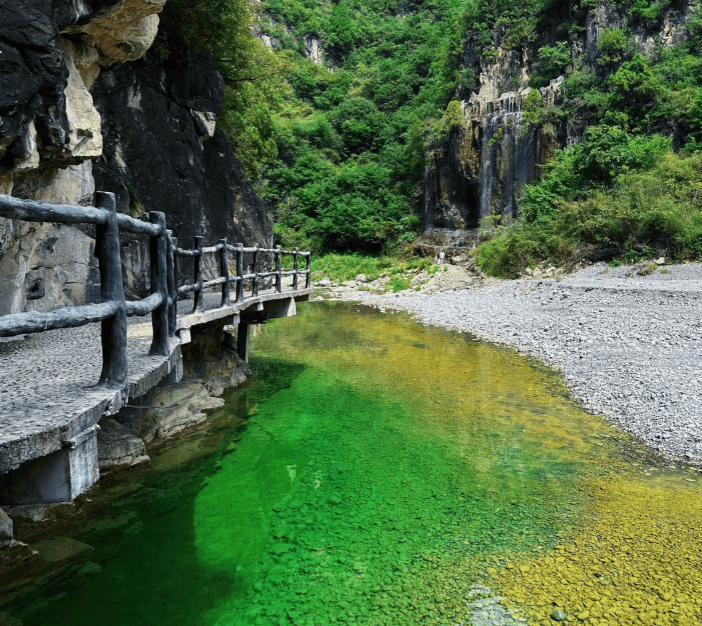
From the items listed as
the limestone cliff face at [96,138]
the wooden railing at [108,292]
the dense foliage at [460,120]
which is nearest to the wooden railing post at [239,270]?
the limestone cliff face at [96,138]

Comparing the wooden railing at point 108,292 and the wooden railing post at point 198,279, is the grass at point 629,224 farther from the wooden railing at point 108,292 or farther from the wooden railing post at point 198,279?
the wooden railing at point 108,292

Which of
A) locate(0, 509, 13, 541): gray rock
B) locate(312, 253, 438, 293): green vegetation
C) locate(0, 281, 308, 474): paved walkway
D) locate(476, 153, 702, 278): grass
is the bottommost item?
locate(0, 509, 13, 541): gray rock

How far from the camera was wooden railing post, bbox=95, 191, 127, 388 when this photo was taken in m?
3.04

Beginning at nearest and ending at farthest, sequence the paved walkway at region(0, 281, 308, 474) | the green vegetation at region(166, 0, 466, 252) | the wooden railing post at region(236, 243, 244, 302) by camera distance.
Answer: the paved walkway at region(0, 281, 308, 474)
the wooden railing post at region(236, 243, 244, 302)
the green vegetation at region(166, 0, 466, 252)

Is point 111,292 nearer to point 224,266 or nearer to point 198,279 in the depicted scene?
point 198,279

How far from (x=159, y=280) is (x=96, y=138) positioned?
4982mm

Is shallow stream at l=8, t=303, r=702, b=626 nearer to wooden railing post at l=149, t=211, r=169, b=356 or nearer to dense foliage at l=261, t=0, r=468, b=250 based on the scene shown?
wooden railing post at l=149, t=211, r=169, b=356

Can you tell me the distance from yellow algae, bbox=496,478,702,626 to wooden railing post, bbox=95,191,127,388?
3.51 metres

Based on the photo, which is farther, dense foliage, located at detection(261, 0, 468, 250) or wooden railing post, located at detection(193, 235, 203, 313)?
dense foliage, located at detection(261, 0, 468, 250)

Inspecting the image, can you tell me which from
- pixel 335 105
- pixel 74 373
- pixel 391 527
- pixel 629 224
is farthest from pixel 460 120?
pixel 74 373

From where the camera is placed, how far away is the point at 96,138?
7.79 metres

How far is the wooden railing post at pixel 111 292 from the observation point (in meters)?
3.04

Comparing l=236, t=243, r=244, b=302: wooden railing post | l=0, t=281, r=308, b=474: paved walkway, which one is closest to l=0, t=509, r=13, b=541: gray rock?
l=0, t=281, r=308, b=474: paved walkway

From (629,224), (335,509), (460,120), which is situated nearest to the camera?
(335,509)
